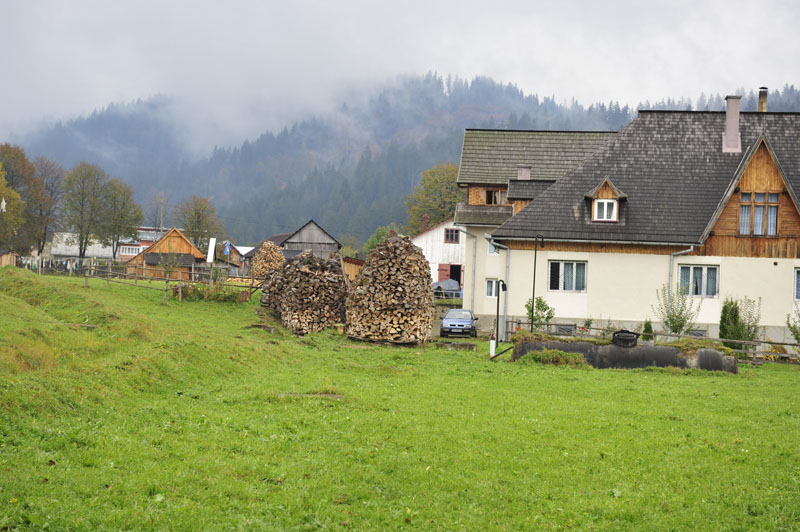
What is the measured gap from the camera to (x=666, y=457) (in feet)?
37.2

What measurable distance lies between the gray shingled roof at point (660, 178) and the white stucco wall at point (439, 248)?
35.9 m

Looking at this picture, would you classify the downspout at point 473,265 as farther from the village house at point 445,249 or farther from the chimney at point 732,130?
the village house at point 445,249

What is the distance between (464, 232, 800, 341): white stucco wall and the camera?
31.5m

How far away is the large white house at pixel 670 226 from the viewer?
104 ft

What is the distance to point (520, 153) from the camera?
46.9m

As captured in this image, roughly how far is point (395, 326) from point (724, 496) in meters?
23.0

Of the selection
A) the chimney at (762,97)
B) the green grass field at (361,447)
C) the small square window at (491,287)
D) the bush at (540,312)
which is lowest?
the green grass field at (361,447)

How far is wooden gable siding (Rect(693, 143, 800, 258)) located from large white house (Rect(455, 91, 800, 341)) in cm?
5

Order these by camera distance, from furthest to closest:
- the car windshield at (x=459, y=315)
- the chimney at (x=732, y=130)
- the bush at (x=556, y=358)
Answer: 1. the car windshield at (x=459, y=315)
2. the chimney at (x=732, y=130)
3. the bush at (x=556, y=358)

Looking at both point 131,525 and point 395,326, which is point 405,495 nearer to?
point 131,525

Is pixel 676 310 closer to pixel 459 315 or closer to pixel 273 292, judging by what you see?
pixel 459 315

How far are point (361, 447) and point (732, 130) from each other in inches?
1205

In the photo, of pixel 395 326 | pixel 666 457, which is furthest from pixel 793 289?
pixel 666 457

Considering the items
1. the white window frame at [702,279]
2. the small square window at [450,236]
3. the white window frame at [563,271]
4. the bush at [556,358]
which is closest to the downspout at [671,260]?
the white window frame at [702,279]
